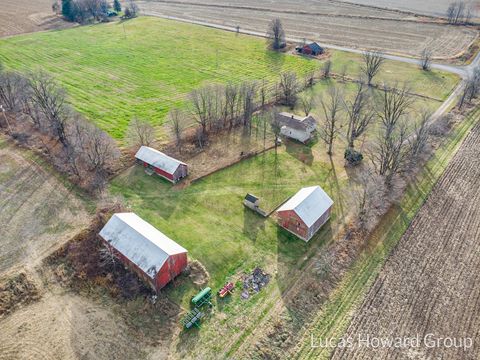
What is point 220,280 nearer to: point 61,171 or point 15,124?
point 61,171

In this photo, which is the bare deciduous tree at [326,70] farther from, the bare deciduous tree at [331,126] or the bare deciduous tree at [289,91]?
the bare deciduous tree at [331,126]

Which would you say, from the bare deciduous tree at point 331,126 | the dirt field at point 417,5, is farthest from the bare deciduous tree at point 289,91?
the dirt field at point 417,5

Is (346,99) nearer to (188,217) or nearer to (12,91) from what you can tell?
(188,217)

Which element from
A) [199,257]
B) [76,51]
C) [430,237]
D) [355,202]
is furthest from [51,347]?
[76,51]

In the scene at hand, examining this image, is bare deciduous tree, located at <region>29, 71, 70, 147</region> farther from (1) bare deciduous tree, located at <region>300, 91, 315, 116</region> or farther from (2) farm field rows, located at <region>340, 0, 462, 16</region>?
(2) farm field rows, located at <region>340, 0, 462, 16</region>

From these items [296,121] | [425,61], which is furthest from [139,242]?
[425,61]

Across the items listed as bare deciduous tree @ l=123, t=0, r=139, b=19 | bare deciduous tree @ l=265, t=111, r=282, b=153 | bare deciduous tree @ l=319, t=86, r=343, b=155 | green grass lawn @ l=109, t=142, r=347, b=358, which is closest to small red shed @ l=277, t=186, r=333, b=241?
green grass lawn @ l=109, t=142, r=347, b=358
